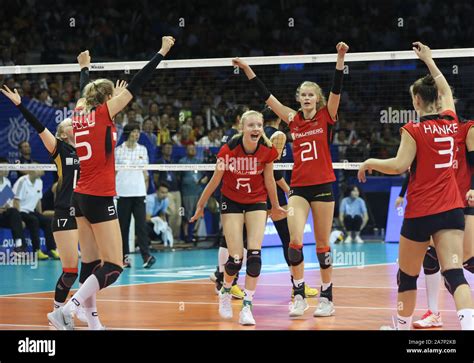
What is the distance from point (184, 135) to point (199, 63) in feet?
17.2

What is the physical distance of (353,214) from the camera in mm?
19828

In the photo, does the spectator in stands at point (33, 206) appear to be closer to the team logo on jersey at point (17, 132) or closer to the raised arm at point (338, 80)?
the team logo on jersey at point (17, 132)

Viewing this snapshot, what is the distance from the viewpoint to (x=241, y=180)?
9.51 metres

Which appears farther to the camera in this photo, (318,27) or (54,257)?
(318,27)

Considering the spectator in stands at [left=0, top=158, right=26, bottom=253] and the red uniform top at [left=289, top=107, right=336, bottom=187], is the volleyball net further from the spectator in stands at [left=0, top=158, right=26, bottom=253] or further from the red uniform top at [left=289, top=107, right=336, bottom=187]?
the red uniform top at [left=289, top=107, right=336, bottom=187]

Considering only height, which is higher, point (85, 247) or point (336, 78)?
point (336, 78)

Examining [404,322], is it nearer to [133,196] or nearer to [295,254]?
[295,254]

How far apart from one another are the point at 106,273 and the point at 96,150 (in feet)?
3.75

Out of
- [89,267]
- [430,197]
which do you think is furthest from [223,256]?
[430,197]

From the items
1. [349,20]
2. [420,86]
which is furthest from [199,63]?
[349,20]

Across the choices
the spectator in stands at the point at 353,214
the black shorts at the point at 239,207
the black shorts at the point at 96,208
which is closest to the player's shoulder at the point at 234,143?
the black shorts at the point at 239,207

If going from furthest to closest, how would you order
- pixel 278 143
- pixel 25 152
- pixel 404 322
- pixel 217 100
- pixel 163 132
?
pixel 217 100, pixel 163 132, pixel 25 152, pixel 278 143, pixel 404 322

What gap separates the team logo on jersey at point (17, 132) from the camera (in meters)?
16.5
